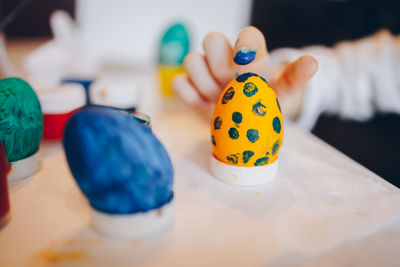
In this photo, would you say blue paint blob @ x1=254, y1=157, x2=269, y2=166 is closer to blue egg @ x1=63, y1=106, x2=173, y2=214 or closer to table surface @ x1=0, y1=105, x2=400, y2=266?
table surface @ x1=0, y1=105, x2=400, y2=266

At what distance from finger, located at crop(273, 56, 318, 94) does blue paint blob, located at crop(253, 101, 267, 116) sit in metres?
0.11

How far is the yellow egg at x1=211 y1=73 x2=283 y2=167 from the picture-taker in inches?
18.6

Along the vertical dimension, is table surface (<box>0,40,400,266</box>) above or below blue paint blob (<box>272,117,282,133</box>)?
below

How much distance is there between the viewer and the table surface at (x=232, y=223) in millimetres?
360

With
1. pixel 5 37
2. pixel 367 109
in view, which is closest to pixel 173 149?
pixel 367 109

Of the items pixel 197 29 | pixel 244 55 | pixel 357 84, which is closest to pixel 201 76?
pixel 244 55

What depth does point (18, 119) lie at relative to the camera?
19.0 inches

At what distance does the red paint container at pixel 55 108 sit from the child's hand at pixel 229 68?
23 cm

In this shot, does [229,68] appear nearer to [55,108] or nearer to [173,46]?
[55,108]

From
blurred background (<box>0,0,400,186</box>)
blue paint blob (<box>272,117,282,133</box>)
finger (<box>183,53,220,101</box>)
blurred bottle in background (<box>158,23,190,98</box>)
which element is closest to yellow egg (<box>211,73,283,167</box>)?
blue paint blob (<box>272,117,282,133</box>)

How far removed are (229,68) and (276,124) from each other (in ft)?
0.54

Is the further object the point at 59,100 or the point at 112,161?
the point at 59,100

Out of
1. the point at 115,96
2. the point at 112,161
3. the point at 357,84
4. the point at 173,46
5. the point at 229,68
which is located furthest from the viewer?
the point at 173,46

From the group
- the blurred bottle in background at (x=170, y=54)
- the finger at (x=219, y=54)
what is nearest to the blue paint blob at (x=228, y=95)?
the finger at (x=219, y=54)
